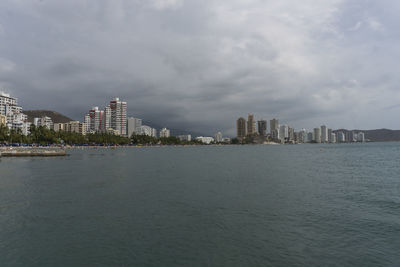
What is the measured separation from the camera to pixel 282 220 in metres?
19.1

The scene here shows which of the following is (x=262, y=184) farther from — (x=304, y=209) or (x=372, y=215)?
(x=372, y=215)

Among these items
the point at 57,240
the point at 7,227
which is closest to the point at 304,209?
the point at 57,240

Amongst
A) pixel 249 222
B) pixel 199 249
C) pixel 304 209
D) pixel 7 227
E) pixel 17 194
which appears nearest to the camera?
pixel 199 249

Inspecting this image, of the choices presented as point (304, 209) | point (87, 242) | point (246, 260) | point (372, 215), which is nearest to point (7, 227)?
point (87, 242)

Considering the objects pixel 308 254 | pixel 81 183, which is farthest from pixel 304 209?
pixel 81 183

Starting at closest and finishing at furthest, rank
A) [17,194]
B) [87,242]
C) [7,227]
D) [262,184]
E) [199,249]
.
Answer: [199,249] → [87,242] → [7,227] → [17,194] → [262,184]

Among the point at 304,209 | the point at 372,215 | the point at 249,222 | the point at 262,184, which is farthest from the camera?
the point at 262,184

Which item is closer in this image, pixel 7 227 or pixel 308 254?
pixel 308 254

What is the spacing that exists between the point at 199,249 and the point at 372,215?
51.7 feet

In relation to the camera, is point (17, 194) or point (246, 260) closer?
point (246, 260)

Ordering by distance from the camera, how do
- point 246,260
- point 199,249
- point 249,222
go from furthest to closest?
point 249,222
point 199,249
point 246,260

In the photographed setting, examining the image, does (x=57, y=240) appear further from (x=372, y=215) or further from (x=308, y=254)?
(x=372, y=215)

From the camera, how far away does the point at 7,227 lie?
17609 millimetres

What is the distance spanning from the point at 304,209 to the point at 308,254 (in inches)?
360
